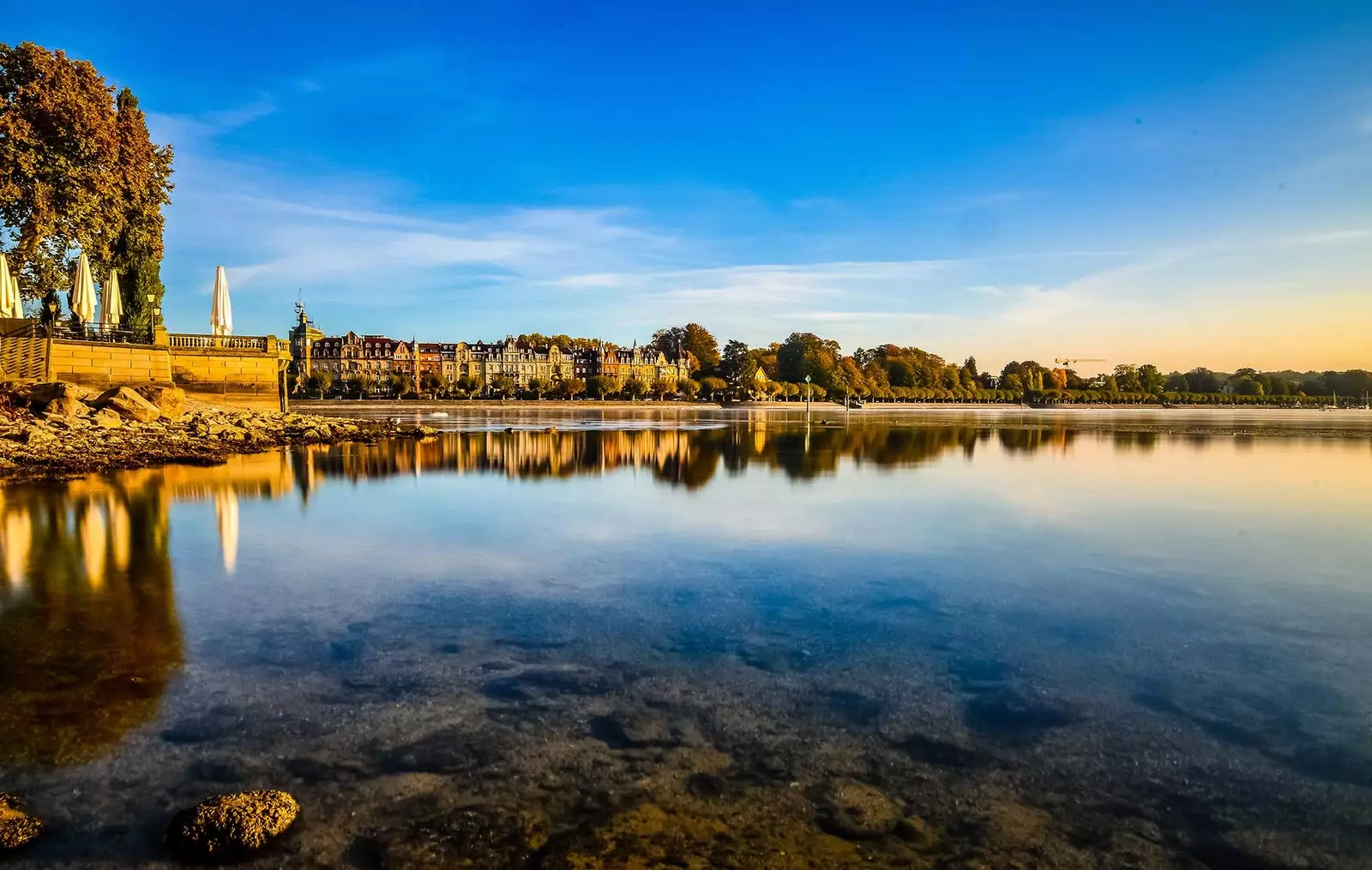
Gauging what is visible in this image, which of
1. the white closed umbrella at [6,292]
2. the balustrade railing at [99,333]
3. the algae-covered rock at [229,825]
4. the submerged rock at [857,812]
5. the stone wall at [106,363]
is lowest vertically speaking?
the submerged rock at [857,812]

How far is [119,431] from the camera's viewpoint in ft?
82.3

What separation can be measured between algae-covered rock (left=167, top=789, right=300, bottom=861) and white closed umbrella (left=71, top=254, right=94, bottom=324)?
1228 inches

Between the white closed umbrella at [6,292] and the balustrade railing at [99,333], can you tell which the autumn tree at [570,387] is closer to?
the balustrade railing at [99,333]

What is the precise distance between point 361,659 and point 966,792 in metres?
4.97

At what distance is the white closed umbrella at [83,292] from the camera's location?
28250mm

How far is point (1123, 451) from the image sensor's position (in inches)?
1357

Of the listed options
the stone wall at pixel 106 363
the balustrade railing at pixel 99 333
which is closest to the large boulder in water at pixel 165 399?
the stone wall at pixel 106 363

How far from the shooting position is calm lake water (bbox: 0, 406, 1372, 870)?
13.8 ft

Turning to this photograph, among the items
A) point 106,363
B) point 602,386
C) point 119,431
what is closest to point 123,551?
point 119,431

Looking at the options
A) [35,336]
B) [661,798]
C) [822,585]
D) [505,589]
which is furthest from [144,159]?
[661,798]

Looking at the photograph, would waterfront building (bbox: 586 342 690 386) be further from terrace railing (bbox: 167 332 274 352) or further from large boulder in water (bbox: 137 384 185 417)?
large boulder in water (bbox: 137 384 185 417)

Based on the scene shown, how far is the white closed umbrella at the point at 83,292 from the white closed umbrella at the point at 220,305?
5.87 metres

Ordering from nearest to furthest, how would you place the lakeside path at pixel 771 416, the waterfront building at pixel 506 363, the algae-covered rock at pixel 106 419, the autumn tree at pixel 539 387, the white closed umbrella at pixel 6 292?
the algae-covered rock at pixel 106 419
the white closed umbrella at pixel 6 292
the lakeside path at pixel 771 416
the autumn tree at pixel 539 387
the waterfront building at pixel 506 363

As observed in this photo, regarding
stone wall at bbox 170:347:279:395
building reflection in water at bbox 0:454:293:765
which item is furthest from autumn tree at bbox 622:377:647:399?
building reflection in water at bbox 0:454:293:765
